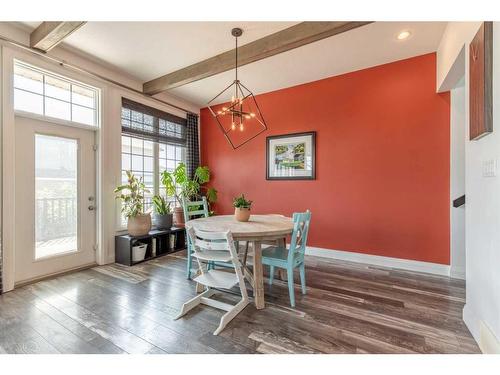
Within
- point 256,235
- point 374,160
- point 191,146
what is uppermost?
point 191,146

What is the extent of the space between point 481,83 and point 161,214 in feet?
13.1

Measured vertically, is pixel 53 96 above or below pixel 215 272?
above

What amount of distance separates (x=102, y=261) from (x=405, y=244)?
4.15 m

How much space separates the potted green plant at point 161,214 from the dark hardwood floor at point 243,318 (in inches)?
45.9

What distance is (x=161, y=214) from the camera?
3902mm

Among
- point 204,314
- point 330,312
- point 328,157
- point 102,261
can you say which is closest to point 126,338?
point 204,314

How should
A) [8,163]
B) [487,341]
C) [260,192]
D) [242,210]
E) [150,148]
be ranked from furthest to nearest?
[260,192], [150,148], [242,210], [8,163], [487,341]

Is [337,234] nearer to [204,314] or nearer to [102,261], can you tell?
[204,314]

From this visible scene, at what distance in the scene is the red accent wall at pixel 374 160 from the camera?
9.55 feet

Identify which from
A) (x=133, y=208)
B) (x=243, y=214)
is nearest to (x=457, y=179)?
(x=243, y=214)

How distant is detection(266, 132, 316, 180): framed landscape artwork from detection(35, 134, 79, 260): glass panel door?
2869 millimetres

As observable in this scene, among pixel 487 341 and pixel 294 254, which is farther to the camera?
pixel 294 254

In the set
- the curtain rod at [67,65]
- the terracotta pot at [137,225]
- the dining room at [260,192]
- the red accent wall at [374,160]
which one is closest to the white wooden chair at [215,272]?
the dining room at [260,192]

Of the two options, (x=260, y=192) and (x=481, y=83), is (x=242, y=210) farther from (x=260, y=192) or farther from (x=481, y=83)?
(x=481, y=83)
